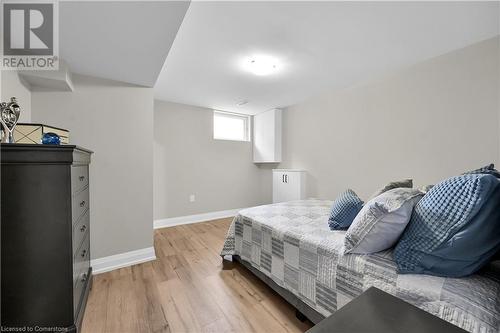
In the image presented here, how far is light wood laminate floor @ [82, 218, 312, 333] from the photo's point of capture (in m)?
1.40

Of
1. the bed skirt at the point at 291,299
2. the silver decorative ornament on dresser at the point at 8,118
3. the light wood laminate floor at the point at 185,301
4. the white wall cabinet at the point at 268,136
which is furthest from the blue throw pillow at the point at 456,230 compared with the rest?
the white wall cabinet at the point at 268,136

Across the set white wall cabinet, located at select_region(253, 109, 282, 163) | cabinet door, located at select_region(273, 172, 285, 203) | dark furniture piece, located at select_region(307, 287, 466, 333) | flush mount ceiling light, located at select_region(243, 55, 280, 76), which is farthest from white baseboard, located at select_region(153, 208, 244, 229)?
dark furniture piece, located at select_region(307, 287, 466, 333)

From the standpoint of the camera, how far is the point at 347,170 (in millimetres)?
3135

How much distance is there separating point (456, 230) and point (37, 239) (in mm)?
2065

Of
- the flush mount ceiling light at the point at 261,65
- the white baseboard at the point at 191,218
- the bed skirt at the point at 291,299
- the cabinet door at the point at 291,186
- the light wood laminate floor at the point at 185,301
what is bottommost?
the light wood laminate floor at the point at 185,301

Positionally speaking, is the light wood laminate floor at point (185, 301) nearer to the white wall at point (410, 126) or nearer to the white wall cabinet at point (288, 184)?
the white wall cabinet at point (288, 184)

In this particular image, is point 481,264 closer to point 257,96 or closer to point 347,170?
point 347,170

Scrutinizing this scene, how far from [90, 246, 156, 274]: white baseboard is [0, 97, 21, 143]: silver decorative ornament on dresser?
1435 mm

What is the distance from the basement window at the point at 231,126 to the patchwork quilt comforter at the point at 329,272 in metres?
2.56

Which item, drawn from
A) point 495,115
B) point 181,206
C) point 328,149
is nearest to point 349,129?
point 328,149

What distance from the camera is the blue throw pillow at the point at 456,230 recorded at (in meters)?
0.88

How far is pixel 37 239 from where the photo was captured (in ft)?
3.49

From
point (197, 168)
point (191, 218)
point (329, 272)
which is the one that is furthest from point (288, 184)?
point (329, 272)

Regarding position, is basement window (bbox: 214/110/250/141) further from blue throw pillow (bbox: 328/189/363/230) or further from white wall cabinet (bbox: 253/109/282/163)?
blue throw pillow (bbox: 328/189/363/230)
